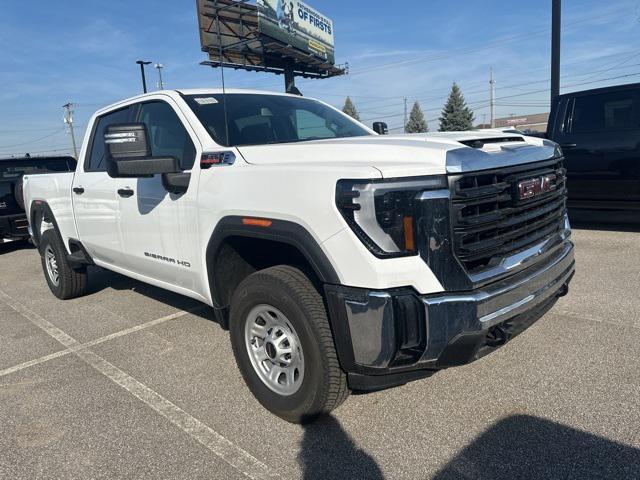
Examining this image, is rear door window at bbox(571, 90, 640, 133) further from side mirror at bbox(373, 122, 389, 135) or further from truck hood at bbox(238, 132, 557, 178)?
truck hood at bbox(238, 132, 557, 178)

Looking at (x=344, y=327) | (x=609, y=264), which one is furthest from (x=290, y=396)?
(x=609, y=264)

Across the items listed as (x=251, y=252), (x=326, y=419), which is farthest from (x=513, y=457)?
(x=251, y=252)

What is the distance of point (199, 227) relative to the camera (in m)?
3.18

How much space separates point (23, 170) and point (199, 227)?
7.71 metres

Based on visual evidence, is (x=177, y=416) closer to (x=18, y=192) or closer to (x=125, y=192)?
(x=125, y=192)

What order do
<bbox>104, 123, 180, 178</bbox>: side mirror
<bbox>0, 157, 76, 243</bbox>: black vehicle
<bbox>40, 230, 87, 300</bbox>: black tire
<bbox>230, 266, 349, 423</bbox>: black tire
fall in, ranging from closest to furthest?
<bbox>230, 266, 349, 423</bbox>: black tire < <bbox>104, 123, 180, 178</bbox>: side mirror < <bbox>40, 230, 87, 300</bbox>: black tire < <bbox>0, 157, 76, 243</bbox>: black vehicle

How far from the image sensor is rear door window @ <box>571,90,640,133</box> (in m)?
6.56

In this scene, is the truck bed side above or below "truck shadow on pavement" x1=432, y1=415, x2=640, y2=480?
above

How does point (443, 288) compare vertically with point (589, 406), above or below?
above

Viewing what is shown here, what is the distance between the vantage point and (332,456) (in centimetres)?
251

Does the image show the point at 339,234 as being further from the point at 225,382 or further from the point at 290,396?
the point at 225,382

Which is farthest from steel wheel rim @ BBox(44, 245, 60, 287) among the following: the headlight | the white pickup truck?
the headlight

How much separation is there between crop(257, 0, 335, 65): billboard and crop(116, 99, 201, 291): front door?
29.8 m

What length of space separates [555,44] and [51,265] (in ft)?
39.6
